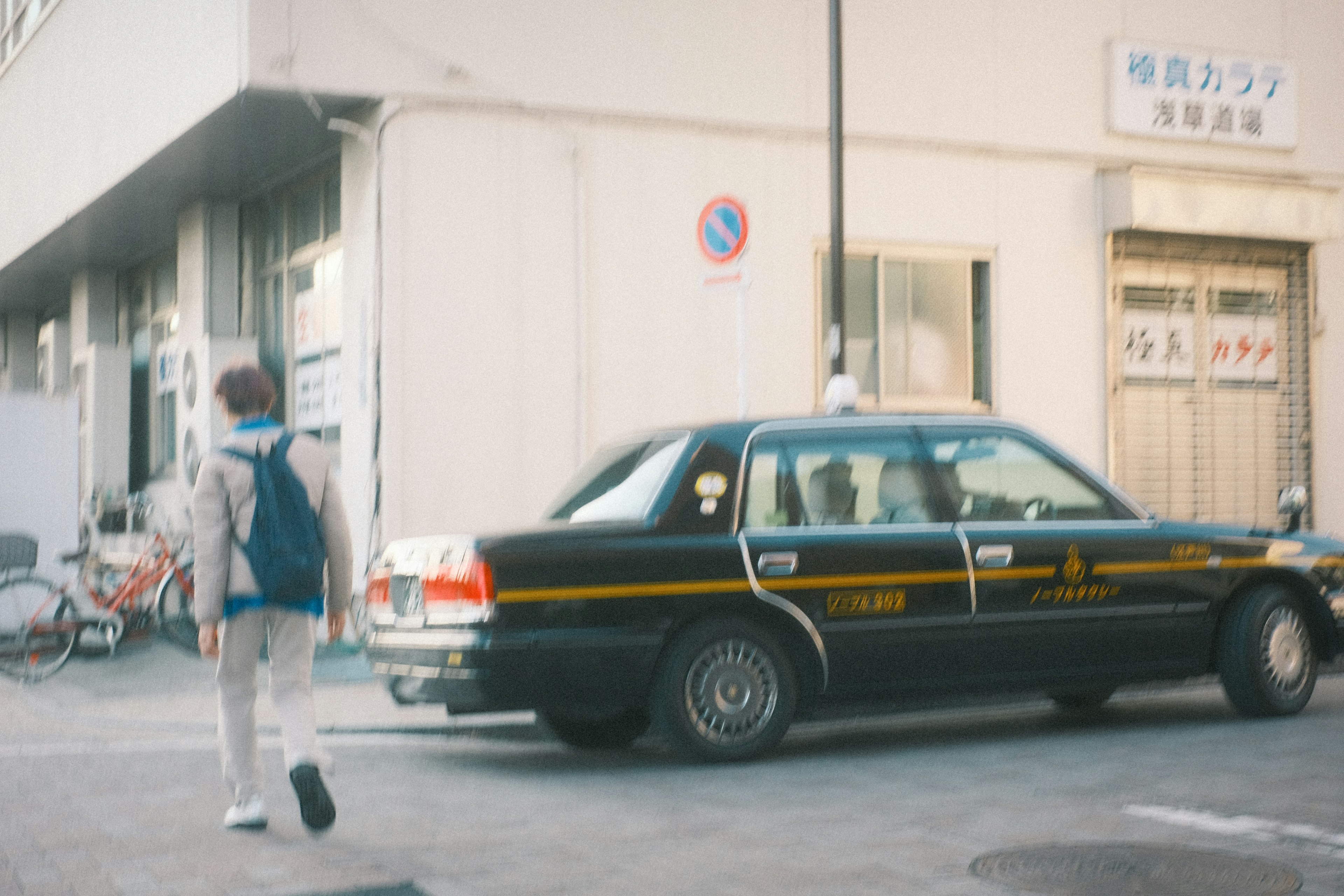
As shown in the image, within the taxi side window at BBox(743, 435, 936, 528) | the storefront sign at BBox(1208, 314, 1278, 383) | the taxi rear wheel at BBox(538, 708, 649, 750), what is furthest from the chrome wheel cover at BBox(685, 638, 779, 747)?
the storefront sign at BBox(1208, 314, 1278, 383)

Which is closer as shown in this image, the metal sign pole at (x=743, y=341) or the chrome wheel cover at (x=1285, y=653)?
the chrome wheel cover at (x=1285, y=653)

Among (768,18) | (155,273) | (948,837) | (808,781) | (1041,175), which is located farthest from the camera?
(155,273)

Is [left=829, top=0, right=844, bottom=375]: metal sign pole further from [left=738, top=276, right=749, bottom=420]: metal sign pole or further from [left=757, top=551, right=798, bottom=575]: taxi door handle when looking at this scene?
[left=757, top=551, right=798, bottom=575]: taxi door handle

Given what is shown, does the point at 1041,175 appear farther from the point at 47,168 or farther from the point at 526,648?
the point at 47,168

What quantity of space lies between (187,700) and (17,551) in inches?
127

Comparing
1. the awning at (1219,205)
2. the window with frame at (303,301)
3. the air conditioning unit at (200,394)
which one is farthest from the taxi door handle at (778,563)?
the air conditioning unit at (200,394)

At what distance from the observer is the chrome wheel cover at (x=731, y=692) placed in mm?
7543

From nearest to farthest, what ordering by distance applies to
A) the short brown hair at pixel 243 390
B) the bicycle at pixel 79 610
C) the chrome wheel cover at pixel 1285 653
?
the short brown hair at pixel 243 390 → the chrome wheel cover at pixel 1285 653 → the bicycle at pixel 79 610

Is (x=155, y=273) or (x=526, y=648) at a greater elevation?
(x=155, y=273)

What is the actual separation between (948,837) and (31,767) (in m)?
4.65

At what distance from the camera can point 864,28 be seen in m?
14.5

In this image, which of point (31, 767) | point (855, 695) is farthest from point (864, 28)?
point (31, 767)

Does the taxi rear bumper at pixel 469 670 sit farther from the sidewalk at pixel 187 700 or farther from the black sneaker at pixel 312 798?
the sidewalk at pixel 187 700

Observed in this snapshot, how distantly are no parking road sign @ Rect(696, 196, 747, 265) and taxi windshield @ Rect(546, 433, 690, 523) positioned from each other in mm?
2686
